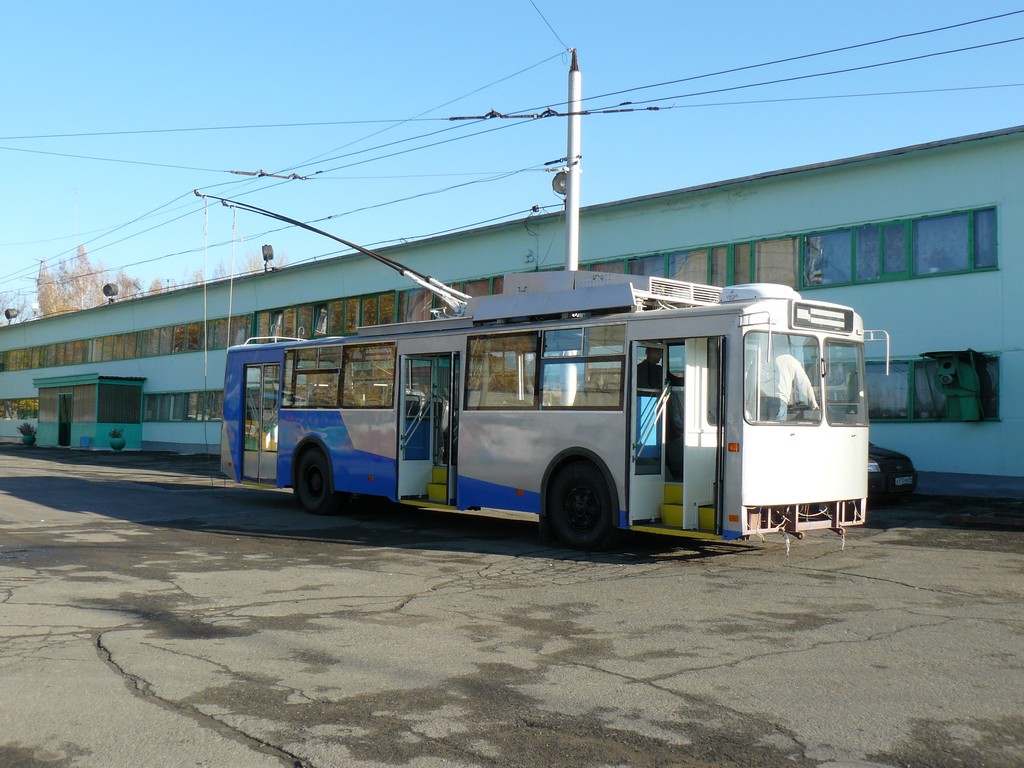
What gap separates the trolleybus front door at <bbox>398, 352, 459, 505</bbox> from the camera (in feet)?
50.0

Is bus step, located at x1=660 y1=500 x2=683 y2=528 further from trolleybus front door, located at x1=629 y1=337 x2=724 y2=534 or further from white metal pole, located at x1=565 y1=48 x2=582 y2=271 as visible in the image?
white metal pole, located at x1=565 y1=48 x2=582 y2=271

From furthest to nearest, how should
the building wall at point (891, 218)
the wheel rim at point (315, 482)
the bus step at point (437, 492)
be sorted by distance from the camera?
1. the building wall at point (891, 218)
2. the wheel rim at point (315, 482)
3. the bus step at point (437, 492)

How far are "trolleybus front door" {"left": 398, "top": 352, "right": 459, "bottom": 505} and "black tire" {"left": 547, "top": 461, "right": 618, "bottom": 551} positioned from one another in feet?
9.40

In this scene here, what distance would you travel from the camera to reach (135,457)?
1596 inches

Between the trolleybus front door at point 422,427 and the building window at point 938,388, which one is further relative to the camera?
the building window at point 938,388

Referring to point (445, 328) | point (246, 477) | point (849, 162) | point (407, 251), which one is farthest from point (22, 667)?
point (407, 251)

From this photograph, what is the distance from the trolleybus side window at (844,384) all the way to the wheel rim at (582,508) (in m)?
2.92

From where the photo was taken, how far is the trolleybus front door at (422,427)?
15.2m

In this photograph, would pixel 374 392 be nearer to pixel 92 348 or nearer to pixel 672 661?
pixel 672 661

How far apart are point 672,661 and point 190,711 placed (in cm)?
310

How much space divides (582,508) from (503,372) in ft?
7.60

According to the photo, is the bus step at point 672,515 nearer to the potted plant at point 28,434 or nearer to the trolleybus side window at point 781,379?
the trolleybus side window at point 781,379

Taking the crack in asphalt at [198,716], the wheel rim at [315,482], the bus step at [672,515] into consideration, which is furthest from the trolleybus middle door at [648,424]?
the wheel rim at [315,482]

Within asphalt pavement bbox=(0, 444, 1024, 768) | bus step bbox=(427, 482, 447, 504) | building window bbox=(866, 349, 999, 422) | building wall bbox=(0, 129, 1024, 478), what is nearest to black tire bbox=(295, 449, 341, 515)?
bus step bbox=(427, 482, 447, 504)
